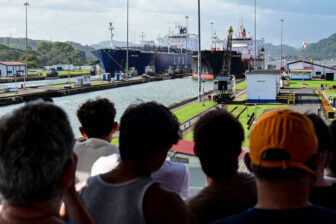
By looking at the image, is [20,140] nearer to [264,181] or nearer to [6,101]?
[264,181]

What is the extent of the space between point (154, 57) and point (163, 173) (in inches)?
3019

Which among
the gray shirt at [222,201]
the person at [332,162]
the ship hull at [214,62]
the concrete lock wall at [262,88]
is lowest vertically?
the gray shirt at [222,201]

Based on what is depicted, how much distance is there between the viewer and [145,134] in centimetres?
207

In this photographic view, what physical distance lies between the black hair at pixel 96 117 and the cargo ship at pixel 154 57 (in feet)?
206

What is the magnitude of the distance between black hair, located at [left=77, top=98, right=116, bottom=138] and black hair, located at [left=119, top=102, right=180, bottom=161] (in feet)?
3.81

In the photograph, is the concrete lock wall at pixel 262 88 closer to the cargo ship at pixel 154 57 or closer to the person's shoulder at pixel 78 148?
the person's shoulder at pixel 78 148

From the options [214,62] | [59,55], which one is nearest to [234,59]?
[214,62]

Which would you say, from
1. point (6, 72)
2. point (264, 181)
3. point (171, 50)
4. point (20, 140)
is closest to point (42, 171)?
point (20, 140)

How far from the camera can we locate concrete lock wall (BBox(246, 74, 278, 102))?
24422 mm

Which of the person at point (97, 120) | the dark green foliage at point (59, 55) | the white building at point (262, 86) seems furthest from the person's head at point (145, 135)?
the dark green foliage at point (59, 55)

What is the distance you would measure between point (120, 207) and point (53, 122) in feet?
2.01

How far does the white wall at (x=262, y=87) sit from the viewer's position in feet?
80.0

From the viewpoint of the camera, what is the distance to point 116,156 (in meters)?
2.60

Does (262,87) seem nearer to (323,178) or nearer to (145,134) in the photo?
(323,178)
